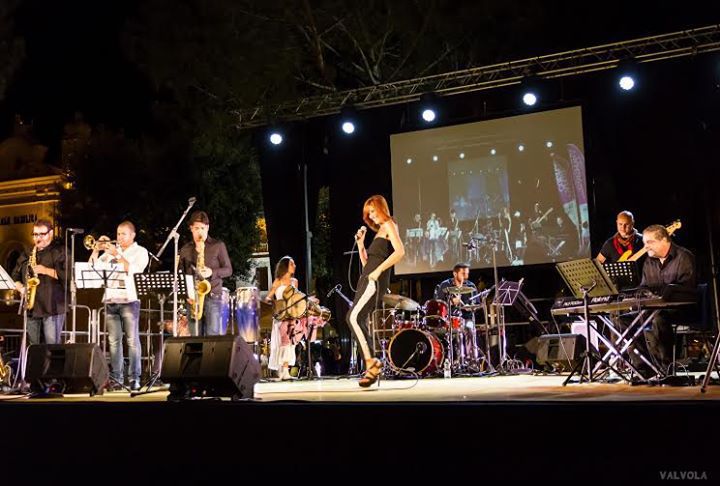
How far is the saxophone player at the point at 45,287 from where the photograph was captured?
27.2ft

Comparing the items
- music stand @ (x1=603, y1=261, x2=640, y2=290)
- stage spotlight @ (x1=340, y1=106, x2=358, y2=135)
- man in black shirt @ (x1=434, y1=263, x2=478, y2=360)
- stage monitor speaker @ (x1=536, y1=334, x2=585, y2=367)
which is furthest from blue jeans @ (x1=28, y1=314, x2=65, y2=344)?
stage spotlight @ (x1=340, y1=106, x2=358, y2=135)

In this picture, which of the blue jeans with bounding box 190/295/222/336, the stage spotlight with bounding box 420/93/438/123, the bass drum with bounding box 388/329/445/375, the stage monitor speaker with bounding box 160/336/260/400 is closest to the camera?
the stage monitor speaker with bounding box 160/336/260/400

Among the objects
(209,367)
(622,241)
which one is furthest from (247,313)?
(209,367)

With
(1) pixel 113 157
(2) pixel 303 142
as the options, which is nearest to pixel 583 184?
(2) pixel 303 142

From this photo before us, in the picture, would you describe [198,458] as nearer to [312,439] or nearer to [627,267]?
[312,439]

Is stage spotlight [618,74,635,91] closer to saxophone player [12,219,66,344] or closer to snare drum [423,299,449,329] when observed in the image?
snare drum [423,299,449,329]

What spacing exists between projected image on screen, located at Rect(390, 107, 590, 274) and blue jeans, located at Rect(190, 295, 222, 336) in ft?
18.0

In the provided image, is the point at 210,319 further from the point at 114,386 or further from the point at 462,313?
the point at 462,313

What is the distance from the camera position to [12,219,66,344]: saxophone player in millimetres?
8289

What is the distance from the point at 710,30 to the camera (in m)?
11.5

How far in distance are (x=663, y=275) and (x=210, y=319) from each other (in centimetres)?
440

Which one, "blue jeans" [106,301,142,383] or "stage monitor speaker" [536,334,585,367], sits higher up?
"blue jeans" [106,301,142,383]

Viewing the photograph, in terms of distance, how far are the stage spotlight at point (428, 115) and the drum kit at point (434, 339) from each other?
356 cm

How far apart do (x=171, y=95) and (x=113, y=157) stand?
2357 mm
